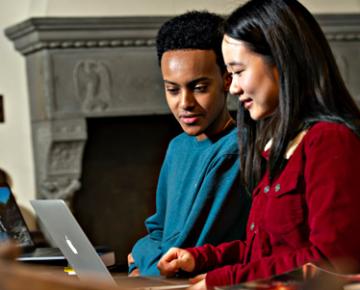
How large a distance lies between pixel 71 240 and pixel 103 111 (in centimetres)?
320

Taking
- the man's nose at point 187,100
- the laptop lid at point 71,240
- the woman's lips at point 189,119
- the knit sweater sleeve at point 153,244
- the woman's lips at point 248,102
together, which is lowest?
the knit sweater sleeve at point 153,244

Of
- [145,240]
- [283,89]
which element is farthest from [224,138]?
[283,89]

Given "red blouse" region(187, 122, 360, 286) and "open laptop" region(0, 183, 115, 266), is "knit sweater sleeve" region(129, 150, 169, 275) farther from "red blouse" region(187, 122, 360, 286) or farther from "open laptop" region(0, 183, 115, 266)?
"red blouse" region(187, 122, 360, 286)

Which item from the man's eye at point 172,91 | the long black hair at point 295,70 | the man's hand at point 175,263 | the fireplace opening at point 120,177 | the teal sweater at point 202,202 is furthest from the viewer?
the fireplace opening at point 120,177

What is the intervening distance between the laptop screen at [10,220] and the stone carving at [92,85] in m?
2.72

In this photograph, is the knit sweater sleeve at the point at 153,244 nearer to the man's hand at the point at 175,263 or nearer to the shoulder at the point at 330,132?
the man's hand at the point at 175,263

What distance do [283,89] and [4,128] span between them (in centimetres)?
349

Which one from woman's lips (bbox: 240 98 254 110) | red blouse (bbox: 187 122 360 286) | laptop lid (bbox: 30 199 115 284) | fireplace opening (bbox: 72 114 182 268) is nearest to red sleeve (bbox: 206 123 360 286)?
red blouse (bbox: 187 122 360 286)

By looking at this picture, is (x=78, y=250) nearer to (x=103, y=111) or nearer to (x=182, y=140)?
(x=182, y=140)

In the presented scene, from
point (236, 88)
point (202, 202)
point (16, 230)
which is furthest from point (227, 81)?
point (16, 230)

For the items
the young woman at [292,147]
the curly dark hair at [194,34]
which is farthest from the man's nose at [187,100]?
the young woman at [292,147]

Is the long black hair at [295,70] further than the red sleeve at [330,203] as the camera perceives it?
Yes

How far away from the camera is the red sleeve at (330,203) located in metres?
1.32

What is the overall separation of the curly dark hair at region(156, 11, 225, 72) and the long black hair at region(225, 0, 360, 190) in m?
0.43
